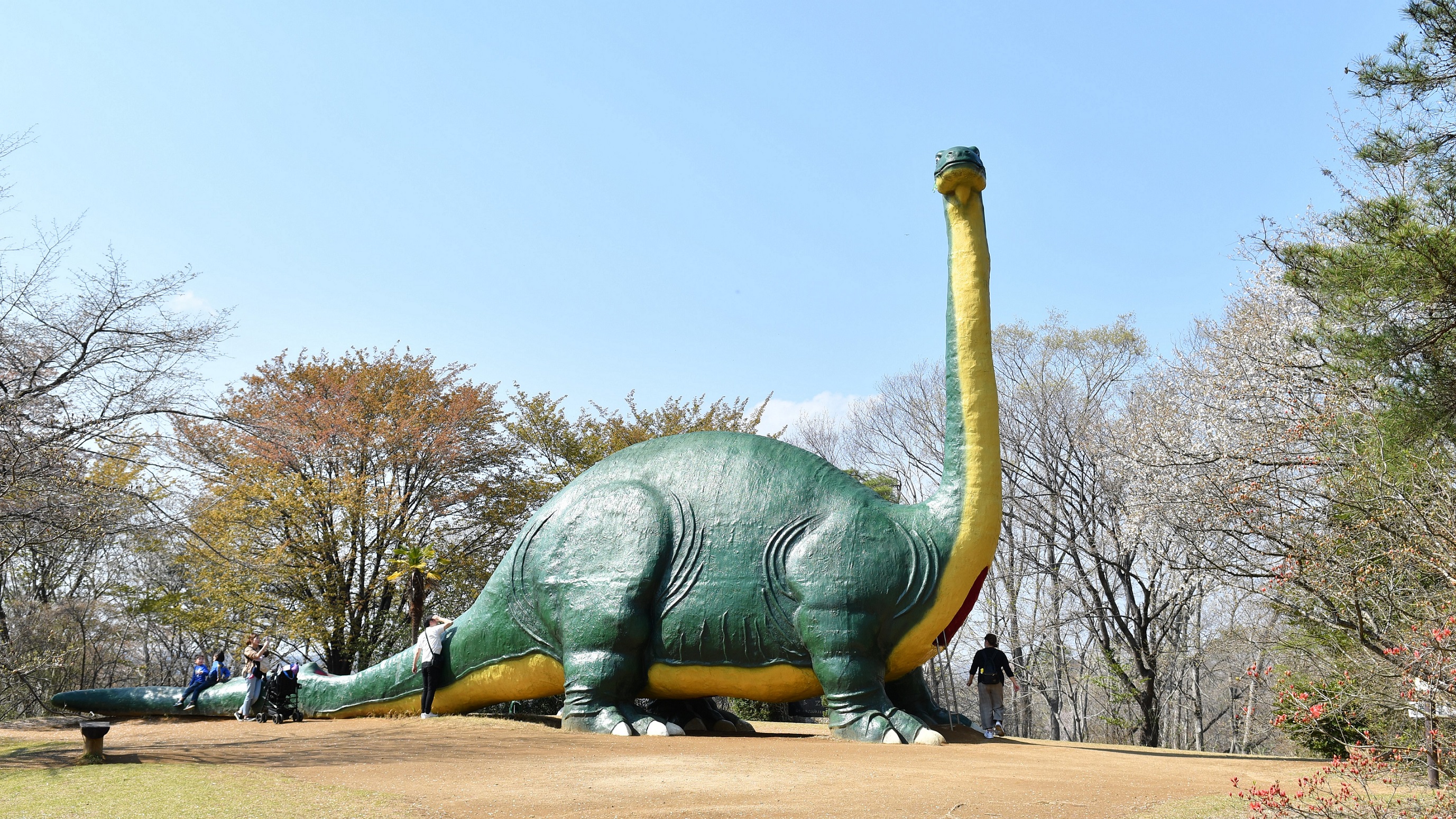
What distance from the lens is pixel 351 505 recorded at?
59.7 feet

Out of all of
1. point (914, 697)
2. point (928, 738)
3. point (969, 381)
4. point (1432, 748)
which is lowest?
point (928, 738)

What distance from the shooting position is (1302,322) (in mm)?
17188

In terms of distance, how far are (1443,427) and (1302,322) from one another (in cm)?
797

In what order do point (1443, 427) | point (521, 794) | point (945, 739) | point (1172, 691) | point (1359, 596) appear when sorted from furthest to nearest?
point (1172, 691) < point (1443, 427) < point (945, 739) < point (1359, 596) < point (521, 794)

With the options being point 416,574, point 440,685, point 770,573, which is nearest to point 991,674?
point 770,573

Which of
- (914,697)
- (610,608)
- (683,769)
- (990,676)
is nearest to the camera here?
(683,769)

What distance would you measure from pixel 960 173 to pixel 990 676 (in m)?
5.19

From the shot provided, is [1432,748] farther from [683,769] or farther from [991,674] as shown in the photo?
[991,674]

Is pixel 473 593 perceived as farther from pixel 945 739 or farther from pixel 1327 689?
pixel 1327 689

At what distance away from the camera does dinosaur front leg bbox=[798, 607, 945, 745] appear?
8414 millimetres

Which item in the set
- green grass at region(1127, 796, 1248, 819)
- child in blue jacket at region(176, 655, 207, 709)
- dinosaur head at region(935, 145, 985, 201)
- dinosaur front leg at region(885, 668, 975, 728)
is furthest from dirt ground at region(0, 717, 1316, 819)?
dinosaur head at region(935, 145, 985, 201)

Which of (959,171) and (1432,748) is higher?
(959,171)

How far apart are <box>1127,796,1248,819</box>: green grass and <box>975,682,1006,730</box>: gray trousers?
16.6 ft

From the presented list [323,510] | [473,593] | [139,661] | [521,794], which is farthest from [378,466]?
[521,794]
